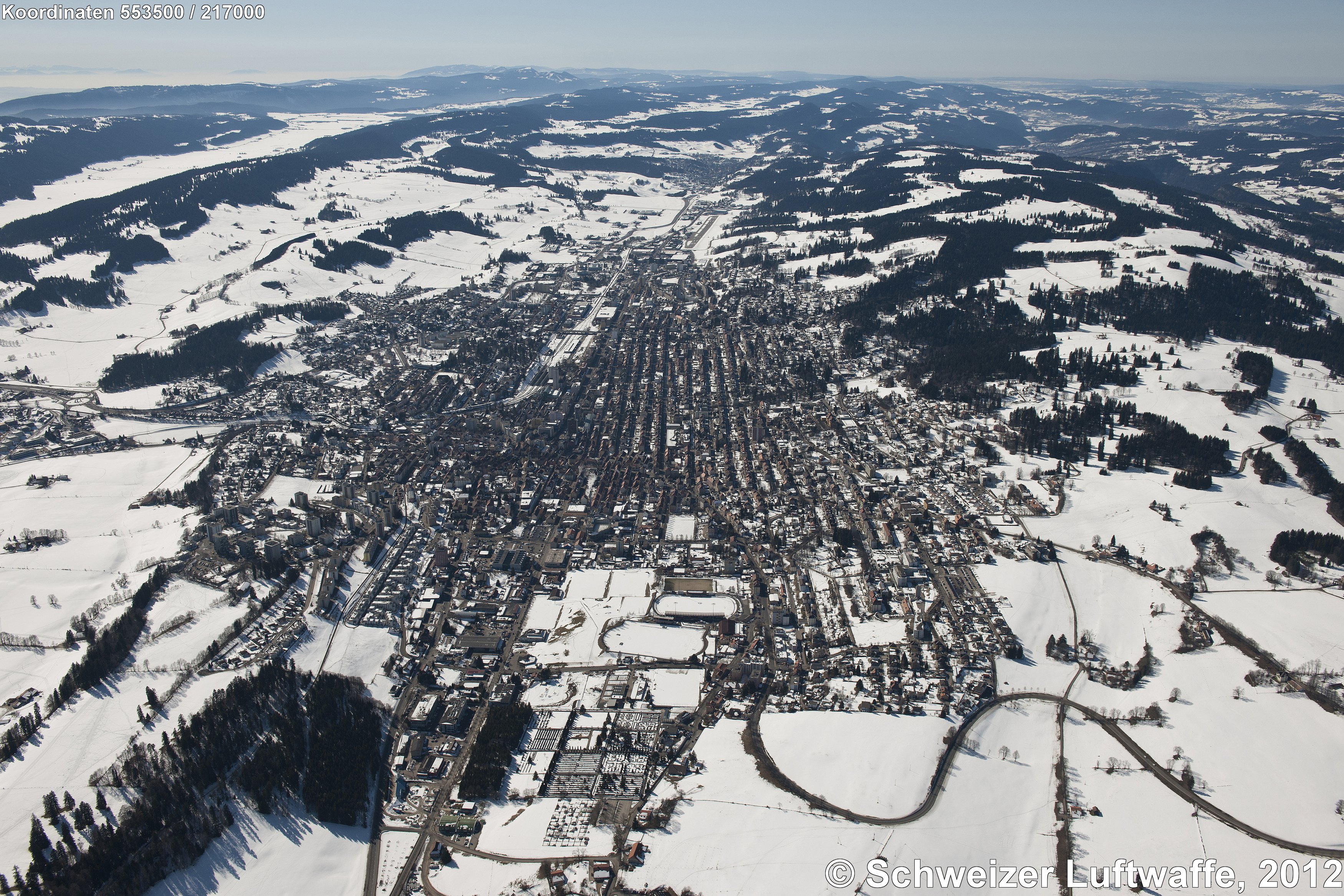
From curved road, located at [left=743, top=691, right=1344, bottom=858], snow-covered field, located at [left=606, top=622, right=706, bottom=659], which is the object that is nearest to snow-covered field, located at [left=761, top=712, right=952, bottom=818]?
curved road, located at [left=743, top=691, right=1344, bottom=858]

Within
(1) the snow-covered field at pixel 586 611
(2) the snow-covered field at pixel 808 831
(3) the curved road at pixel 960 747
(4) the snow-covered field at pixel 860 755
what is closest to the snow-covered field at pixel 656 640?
(1) the snow-covered field at pixel 586 611

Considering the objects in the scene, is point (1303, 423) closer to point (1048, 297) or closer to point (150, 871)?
point (1048, 297)

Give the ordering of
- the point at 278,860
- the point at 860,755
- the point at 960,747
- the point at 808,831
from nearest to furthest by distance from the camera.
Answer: the point at 278,860
the point at 808,831
the point at 860,755
the point at 960,747

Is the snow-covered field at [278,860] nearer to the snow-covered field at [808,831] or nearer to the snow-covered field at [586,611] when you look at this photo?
the snow-covered field at [808,831]

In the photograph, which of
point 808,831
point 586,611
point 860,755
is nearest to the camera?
point 808,831

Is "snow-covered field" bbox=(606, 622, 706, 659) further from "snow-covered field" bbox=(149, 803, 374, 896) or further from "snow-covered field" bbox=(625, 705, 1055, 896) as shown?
"snow-covered field" bbox=(149, 803, 374, 896)

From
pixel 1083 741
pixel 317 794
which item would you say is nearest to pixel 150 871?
pixel 317 794

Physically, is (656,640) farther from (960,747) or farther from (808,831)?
(960,747)

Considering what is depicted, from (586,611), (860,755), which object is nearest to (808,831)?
(860,755)
